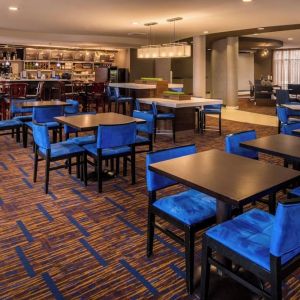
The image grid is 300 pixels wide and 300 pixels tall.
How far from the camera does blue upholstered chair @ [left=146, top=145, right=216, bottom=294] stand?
220 cm

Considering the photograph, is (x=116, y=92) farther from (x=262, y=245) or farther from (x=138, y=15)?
(x=262, y=245)

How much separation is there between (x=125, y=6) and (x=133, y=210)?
14.7 feet

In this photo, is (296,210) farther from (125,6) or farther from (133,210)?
(125,6)

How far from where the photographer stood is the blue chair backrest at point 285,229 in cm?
160

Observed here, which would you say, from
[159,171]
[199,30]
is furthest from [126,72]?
[159,171]

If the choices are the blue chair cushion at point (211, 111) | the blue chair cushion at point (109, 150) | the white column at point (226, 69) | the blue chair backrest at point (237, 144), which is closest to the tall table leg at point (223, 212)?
the blue chair backrest at point (237, 144)

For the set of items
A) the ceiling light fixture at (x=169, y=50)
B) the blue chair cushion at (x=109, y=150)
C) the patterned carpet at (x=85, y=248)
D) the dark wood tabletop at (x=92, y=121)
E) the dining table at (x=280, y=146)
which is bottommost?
the patterned carpet at (x=85, y=248)

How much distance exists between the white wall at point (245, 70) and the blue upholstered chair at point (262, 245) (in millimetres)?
19015

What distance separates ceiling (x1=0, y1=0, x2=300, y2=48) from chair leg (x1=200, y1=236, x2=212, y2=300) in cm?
517

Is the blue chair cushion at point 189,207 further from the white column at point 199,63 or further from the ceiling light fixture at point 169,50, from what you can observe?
the white column at point 199,63

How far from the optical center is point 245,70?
20031 mm

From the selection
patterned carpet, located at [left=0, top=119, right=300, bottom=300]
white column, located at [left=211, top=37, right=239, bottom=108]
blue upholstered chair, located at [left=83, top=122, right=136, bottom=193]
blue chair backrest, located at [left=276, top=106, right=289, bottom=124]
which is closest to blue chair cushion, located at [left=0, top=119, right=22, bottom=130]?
patterned carpet, located at [left=0, top=119, right=300, bottom=300]

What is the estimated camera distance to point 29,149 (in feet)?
20.4

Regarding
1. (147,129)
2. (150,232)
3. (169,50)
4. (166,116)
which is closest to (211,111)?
(166,116)
